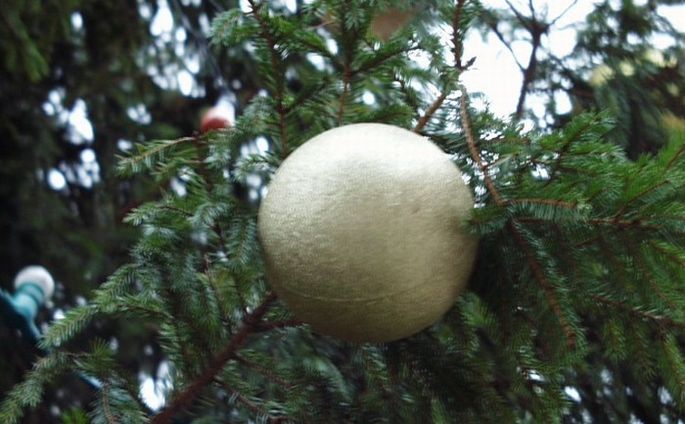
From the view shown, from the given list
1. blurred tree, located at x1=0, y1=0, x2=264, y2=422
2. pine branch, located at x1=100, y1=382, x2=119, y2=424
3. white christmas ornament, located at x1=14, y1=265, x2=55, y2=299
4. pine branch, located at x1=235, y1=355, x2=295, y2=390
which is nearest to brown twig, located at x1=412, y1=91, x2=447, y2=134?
pine branch, located at x1=235, y1=355, x2=295, y2=390

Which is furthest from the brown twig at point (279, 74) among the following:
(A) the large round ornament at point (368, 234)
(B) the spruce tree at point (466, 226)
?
(A) the large round ornament at point (368, 234)

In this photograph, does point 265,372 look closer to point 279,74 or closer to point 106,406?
point 106,406

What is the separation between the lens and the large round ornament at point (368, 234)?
4.43ft

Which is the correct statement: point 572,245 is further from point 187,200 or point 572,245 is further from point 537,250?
point 187,200

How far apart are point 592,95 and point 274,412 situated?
1162mm

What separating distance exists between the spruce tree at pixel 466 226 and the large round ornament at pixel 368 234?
6 cm

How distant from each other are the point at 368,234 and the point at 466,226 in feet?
0.45

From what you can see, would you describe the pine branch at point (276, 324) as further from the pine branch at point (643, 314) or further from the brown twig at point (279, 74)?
the pine branch at point (643, 314)

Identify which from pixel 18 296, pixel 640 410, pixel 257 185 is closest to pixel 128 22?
pixel 257 185

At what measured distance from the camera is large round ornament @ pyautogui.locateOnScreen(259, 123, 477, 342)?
1350 millimetres

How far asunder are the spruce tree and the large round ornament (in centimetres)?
6

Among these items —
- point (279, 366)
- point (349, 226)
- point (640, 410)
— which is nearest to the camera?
point (349, 226)

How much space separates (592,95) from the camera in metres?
2.44

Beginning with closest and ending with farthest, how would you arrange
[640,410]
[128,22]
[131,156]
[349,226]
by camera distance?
[349,226] → [131,156] → [640,410] → [128,22]
